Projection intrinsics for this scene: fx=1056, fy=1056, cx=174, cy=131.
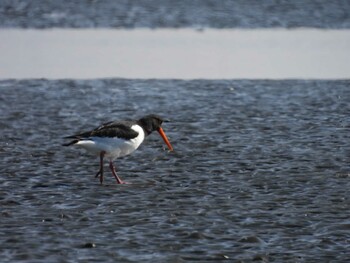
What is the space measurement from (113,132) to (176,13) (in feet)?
60.7

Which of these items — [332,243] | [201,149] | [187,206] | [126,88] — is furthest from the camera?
[126,88]

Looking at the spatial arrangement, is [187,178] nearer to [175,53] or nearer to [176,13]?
[175,53]

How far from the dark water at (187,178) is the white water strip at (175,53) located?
160 cm

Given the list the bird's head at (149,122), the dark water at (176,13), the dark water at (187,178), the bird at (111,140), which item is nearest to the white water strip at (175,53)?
the dark water at (176,13)

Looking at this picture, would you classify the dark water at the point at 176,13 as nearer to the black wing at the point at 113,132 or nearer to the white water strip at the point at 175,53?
the white water strip at the point at 175,53

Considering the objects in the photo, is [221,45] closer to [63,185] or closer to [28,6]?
[28,6]

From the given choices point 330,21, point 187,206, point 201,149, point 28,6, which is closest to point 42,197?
point 187,206

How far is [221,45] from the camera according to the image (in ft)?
82.8

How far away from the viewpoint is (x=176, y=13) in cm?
3081

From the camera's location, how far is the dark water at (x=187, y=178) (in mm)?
9648

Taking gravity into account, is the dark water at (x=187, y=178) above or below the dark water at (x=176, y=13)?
below

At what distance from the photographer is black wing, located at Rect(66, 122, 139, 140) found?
12570mm

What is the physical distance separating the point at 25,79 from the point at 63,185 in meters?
9.30

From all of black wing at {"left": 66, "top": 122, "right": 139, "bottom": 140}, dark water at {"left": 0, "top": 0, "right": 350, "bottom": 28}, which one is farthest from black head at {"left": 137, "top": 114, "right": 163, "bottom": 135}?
dark water at {"left": 0, "top": 0, "right": 350, "bottom": 28}
